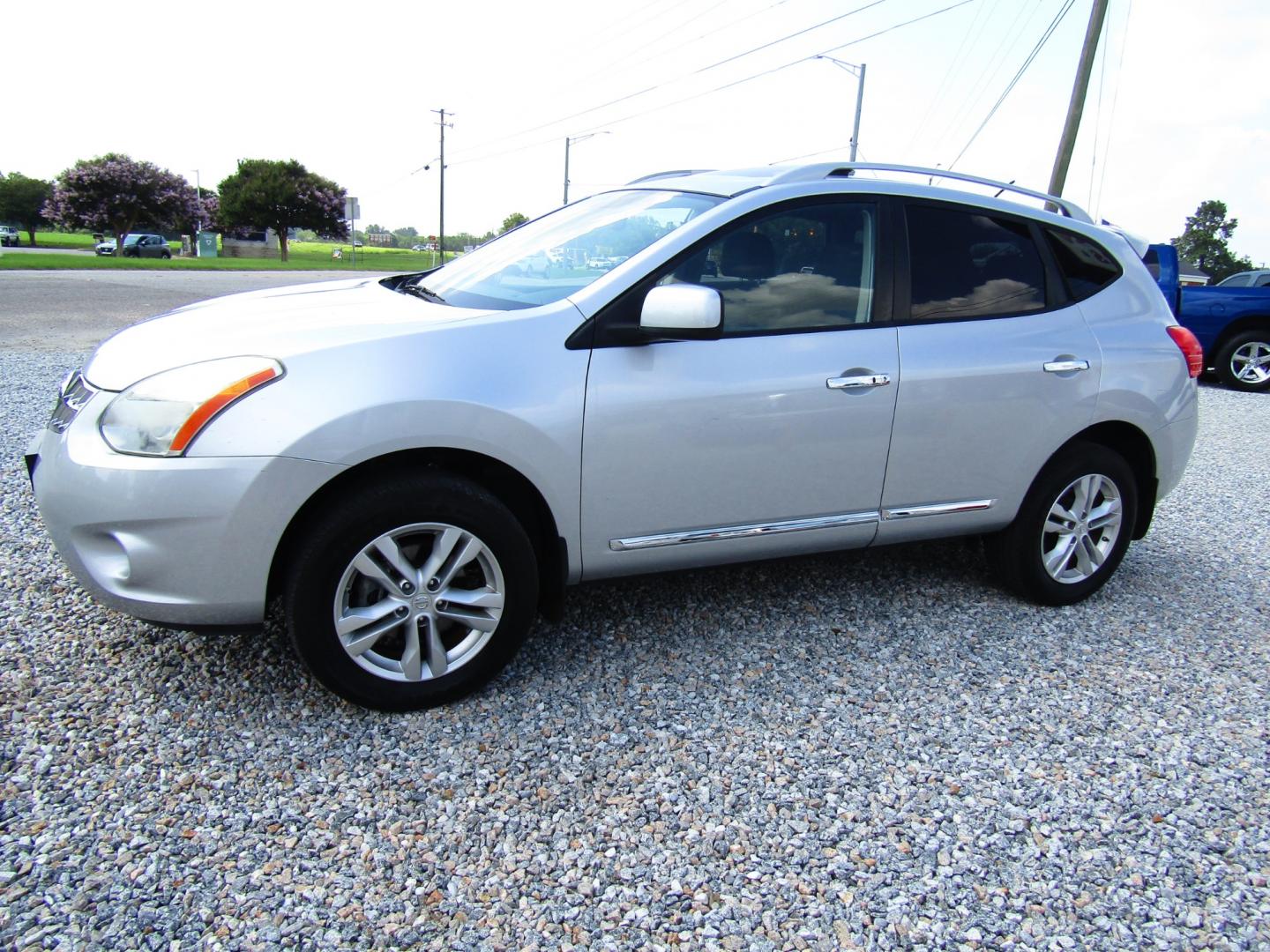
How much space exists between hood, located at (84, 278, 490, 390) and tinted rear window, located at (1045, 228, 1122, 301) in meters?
2.53

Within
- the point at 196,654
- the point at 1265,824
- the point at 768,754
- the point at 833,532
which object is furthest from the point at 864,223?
the point at 196,654

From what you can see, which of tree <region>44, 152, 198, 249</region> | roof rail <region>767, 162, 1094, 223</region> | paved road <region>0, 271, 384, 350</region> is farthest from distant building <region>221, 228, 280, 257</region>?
roof rail <region>767, 162, 1094, 223</region>

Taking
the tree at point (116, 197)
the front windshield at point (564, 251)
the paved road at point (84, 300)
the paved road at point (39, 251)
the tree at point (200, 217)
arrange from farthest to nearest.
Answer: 1. the tree at point (200, 217)
2. the tree at point (116, 197)
3. the paved road at point (39, 251)
4. the paved road at point (84, 300)
5. the front windshield at point (564, 251)

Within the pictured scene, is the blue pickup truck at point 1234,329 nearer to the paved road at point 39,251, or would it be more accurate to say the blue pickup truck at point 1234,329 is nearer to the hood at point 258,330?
the hood at point 258,330

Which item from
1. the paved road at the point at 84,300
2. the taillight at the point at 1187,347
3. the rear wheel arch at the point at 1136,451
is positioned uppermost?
the taillight at the point at 1187,347

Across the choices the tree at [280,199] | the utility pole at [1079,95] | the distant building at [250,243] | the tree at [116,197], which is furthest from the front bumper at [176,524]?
the distant building at [250,243]

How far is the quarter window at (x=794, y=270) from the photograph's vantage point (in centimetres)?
319

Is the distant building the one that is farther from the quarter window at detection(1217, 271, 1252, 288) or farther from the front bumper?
the front bumper

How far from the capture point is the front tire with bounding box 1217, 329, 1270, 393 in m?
11.7

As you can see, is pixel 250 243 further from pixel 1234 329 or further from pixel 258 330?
pixel 258 330

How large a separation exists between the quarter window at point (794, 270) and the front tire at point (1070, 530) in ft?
3.96

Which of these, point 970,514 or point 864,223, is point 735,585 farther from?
point 864,223

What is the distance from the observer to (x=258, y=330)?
2.88m

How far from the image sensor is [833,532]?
11.4ft
